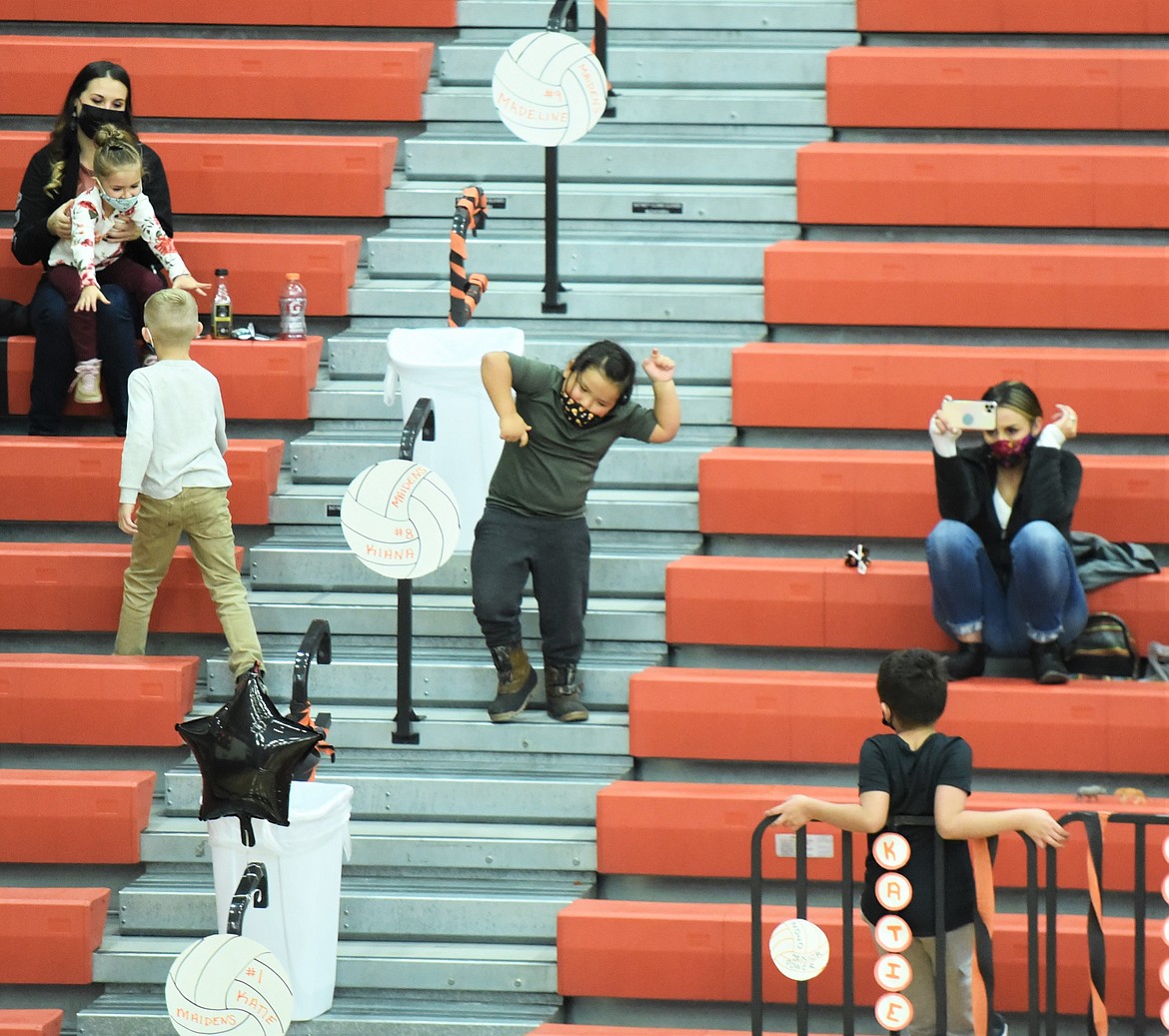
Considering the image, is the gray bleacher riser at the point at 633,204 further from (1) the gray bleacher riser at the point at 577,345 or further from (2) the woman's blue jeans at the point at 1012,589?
(2) the woman's blue jeans at the point at 1012,589

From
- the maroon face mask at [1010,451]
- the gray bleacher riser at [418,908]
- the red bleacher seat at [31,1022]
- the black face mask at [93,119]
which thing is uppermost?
the black face mask at [93,119]

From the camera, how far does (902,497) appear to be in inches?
266

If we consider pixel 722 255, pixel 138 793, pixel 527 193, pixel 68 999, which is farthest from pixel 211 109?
pixel 68 999

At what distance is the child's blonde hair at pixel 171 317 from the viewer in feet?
20.7

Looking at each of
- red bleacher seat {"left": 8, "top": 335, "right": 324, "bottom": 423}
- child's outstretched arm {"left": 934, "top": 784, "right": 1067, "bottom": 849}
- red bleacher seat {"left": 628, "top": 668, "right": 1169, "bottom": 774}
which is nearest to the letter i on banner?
child's outstretched arm {"left": 934, "top": 784, "right": 1067, "bottom": 849}

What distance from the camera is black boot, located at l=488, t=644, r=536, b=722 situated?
247 inches

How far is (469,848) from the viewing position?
19.9 feet

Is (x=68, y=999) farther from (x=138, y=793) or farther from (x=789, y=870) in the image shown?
(x=789, y=870)

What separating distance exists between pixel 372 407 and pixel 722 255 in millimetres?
1434

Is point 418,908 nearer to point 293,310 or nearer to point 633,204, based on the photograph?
point 293,310

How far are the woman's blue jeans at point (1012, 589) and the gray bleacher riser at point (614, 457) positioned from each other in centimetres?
123

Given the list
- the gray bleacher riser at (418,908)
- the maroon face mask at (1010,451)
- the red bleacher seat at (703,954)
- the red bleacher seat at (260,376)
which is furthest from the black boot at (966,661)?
the red bleacher seat at (260,376)

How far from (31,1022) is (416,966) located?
1.09 meters

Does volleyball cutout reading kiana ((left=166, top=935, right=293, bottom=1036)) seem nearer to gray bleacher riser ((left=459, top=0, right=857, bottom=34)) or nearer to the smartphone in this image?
the smartphone
